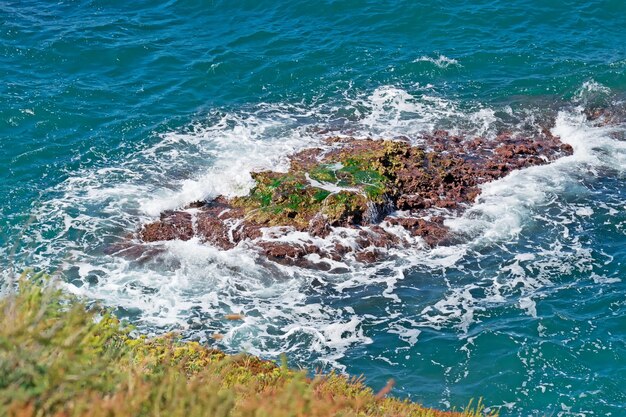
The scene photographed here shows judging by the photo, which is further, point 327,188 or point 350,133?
point 350,133

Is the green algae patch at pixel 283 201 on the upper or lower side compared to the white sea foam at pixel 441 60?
lower

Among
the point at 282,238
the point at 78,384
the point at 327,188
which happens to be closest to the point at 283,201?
the point at 327,188

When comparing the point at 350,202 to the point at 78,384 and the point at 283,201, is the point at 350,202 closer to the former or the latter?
the point at 283,201

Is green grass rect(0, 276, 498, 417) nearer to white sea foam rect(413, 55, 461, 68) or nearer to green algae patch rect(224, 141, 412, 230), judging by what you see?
green algae patch rect(224, 141, 412, 230)

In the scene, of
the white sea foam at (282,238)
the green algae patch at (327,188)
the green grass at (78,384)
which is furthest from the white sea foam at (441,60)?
the green grass at (78,384)

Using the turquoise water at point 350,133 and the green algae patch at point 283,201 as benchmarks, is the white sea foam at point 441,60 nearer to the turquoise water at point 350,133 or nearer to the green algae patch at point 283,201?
the turquoise water at point 350,133

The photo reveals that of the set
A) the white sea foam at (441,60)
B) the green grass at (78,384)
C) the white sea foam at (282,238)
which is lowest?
the white sea foam at (282,238)
